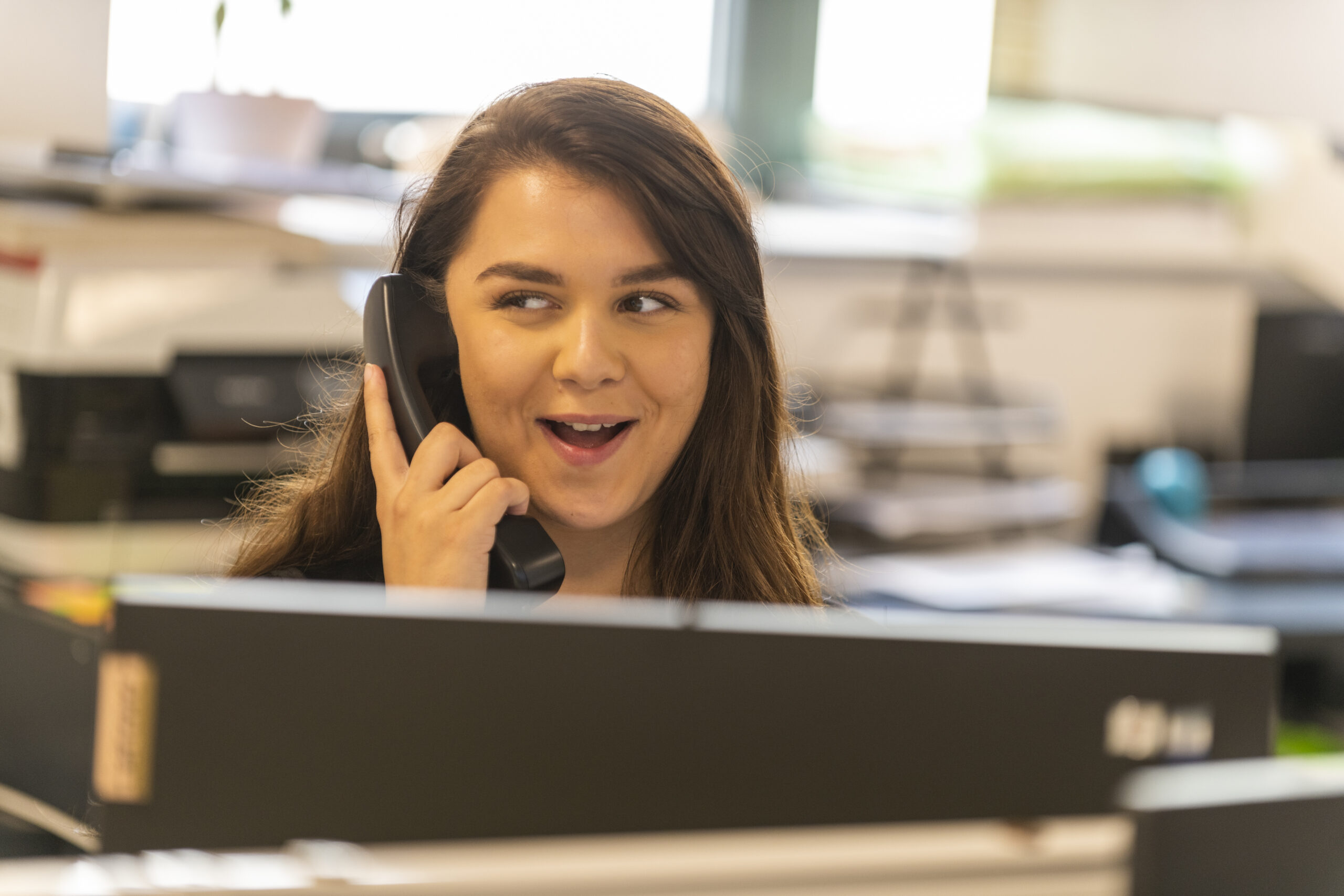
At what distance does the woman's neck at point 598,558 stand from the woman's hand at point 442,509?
11cm

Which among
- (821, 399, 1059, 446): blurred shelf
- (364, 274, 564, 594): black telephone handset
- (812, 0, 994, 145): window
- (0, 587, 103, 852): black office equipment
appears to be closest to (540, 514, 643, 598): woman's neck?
(364, 274, 564, 594): black telephone handset

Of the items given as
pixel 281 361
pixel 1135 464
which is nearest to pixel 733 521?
pixel 281 361

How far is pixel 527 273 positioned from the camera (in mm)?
823

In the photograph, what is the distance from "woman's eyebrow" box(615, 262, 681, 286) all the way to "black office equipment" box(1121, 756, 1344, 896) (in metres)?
0.47

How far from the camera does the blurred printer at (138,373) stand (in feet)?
4.35

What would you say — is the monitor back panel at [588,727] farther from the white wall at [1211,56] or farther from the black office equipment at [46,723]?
the white wall at [1211,56]

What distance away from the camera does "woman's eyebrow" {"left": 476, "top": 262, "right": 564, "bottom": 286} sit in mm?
819

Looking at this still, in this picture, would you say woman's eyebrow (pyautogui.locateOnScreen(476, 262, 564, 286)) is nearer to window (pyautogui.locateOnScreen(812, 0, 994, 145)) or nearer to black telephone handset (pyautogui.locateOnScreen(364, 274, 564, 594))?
black telephone handset (pyautogui.locateOnScreen(364, 274, 564, 594))

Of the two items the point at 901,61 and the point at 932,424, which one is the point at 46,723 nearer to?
the point at 932,424

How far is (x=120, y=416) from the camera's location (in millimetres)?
1360

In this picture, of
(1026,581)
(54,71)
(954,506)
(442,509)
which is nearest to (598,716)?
(442,509)

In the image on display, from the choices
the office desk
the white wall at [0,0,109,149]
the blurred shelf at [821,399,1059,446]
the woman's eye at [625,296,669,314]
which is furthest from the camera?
the blurred shelf at [821,399,1059,446]

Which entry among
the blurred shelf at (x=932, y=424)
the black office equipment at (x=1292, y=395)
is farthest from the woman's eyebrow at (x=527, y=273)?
the black office equipment at (x=1292, y=395)

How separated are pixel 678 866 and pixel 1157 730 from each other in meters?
0.19
